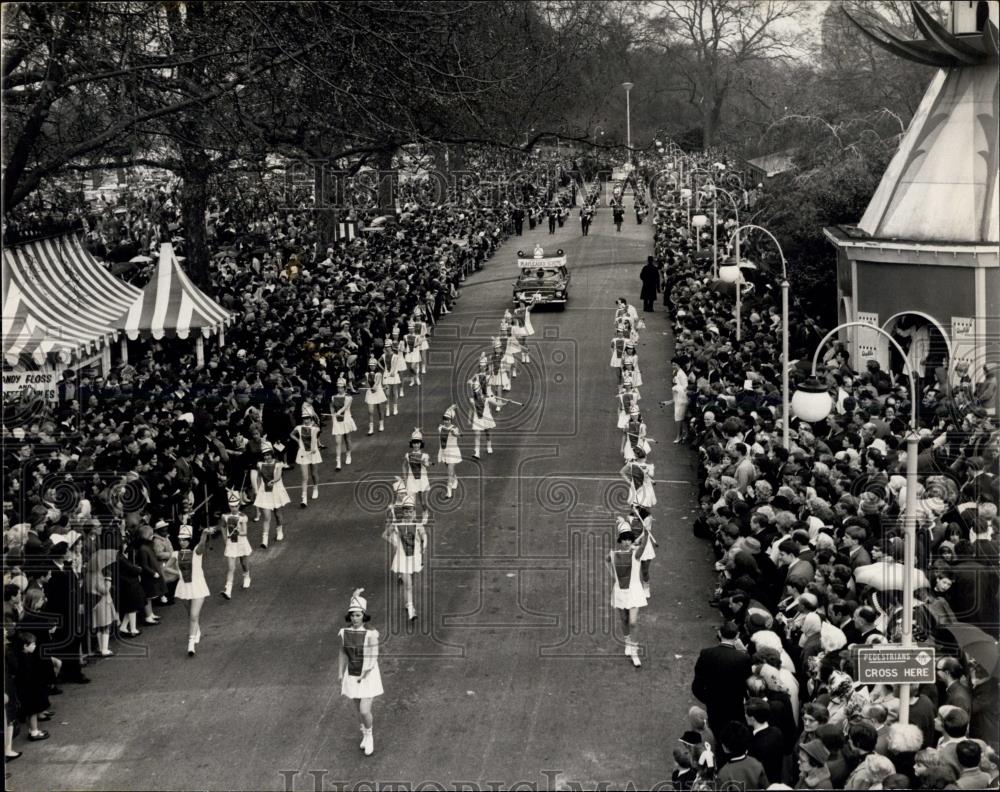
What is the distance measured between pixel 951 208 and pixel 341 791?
20.3 meters

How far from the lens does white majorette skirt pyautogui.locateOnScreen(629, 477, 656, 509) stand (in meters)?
19.3

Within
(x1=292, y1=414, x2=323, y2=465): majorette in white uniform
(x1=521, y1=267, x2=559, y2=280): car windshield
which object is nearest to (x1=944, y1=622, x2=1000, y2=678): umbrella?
(x1=292, y1=414, x2=323, y2=465): majorette in white uniform

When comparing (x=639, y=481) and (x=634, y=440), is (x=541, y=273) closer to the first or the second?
(x=634, y=440)

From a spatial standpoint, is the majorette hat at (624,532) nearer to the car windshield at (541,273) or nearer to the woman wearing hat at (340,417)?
the woman wearing hat at (340,417)

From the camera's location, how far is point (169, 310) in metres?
29.8

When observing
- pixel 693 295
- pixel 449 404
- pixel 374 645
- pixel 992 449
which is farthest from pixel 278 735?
pixel 693 295

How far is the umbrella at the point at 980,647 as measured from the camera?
10.2 meters

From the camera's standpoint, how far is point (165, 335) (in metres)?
29.5

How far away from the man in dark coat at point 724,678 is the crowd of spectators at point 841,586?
0.6 inches

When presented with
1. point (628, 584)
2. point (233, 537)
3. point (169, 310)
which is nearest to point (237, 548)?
point (233, 537)

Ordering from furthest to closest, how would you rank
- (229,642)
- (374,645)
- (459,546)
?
(459,546) → (229,642) → (374,645)

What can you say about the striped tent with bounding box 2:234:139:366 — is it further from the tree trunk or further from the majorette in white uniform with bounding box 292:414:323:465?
the majorette in white uniform with bounding box 292:414:323:465

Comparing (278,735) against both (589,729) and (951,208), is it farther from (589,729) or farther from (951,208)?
(951,208)

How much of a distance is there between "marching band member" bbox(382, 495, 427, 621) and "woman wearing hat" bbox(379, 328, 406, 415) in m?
11.1
